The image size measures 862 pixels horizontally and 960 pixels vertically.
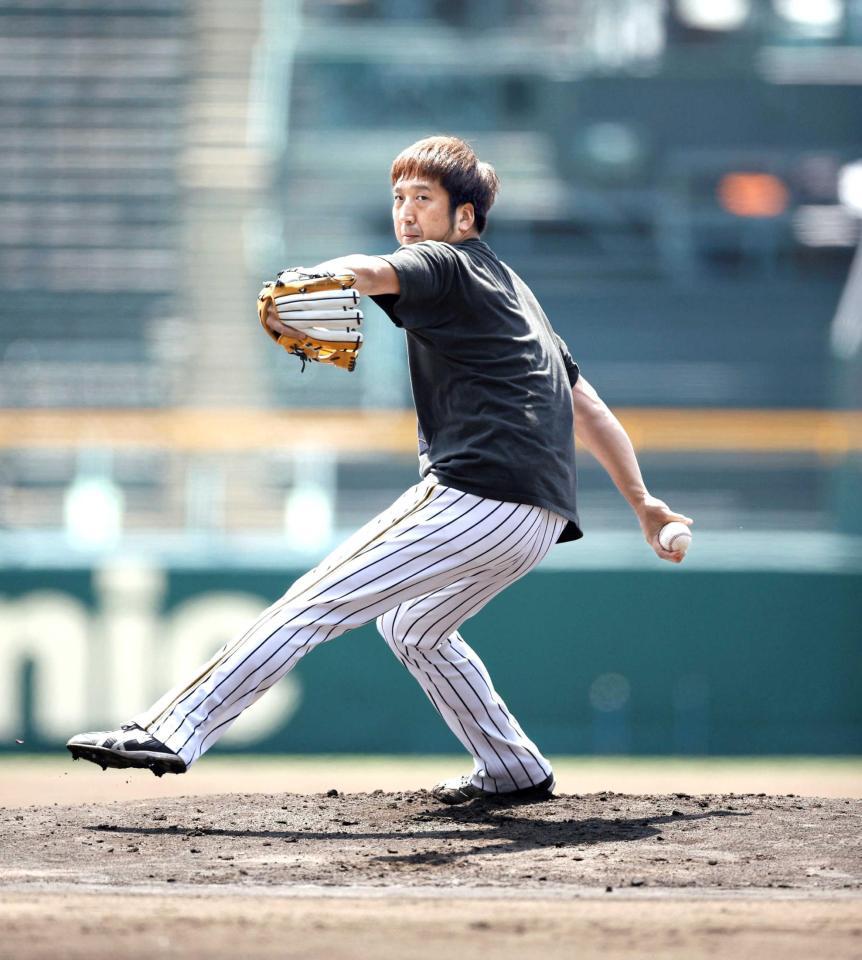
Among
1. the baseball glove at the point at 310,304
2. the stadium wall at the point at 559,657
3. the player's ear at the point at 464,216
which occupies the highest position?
the player's ear at the point at 464,216

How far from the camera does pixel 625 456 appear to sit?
346 centimetres

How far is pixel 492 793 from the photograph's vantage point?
3592 mm

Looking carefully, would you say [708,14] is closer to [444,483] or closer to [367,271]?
[444,483]

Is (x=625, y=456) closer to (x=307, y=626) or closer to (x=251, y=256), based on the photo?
(x=307, y=626)

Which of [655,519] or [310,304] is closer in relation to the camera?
[310,304]

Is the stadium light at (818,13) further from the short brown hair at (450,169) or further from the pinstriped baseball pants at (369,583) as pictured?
the pinstriped baseball pants at (369,583)

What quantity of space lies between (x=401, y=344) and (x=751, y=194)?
10.9 feet

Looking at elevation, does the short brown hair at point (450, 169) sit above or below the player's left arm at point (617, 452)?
above

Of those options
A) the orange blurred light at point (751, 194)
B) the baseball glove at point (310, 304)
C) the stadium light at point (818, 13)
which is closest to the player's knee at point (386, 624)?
the baseball glove at point (310, 304)

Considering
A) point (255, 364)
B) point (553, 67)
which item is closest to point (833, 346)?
point (553, 67)

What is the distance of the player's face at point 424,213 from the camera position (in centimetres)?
310

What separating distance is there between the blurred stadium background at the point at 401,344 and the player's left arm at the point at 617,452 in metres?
4.25

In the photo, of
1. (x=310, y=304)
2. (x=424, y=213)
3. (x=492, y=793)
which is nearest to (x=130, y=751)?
(x=310, y=304)

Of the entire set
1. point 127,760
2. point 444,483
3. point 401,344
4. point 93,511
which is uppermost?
point 401,344
